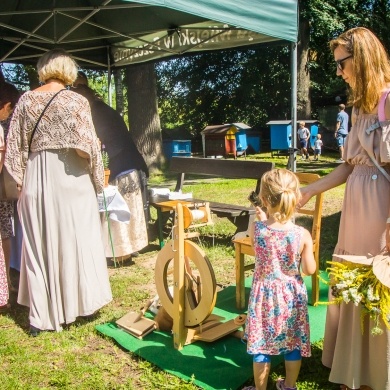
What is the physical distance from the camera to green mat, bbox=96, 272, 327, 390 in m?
2.92

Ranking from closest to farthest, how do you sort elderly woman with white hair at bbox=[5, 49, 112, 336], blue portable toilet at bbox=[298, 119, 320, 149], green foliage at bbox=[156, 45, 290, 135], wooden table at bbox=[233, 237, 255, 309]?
elderly woman with white hair at bbox=[5, 49, 112, 336]
wooden table at bbox=[233, 237, 255, 309]
blue portable toilet at bbox=[298, 119, 320, 149]
green foliage at bbox=[156, 45, 290, 135]

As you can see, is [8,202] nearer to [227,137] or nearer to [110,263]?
[110,263]

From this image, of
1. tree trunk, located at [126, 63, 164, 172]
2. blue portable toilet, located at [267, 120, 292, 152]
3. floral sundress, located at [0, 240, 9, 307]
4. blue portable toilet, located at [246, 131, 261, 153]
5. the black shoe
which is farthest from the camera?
blue portable toilet, located at [246, 131, 261, 153]

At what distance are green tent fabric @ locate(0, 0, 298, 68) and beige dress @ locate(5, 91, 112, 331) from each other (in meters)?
1.69

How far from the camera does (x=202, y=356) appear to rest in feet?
10.5

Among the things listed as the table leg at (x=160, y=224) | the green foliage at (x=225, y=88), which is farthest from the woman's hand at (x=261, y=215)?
the green foliage at (x=225, y=88)

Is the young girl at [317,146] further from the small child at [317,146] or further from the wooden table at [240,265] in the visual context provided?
the wooden table at [240,265]

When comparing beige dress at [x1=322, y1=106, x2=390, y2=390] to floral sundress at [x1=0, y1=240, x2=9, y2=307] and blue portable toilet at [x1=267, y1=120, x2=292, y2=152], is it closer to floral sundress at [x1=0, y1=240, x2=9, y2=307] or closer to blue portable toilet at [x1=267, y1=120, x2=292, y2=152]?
floral sundress at [x1=0, y1=240, x2=9, y2=307]

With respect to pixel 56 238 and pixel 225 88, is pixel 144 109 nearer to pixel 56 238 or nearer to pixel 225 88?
pixel 56 238

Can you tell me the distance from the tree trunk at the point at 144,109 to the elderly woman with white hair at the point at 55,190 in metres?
8.71

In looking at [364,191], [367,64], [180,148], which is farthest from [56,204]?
[180,148]

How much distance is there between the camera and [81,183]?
12.0 ft

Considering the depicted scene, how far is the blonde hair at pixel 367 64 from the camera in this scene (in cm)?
228

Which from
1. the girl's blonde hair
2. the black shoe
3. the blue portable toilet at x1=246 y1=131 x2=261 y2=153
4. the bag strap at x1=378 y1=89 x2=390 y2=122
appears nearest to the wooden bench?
the black shoe
